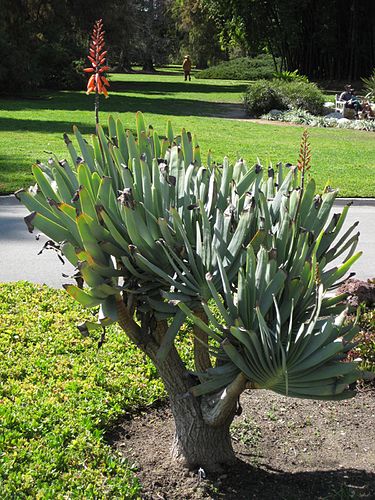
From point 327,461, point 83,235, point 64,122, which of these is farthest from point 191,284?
point 64,122

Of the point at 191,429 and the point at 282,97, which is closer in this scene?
the point at 191,429

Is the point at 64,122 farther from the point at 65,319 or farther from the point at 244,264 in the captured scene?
the point at 244,264

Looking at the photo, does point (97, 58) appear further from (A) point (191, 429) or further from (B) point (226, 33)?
(B) point (226, 33)

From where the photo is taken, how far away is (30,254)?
9.48 meters

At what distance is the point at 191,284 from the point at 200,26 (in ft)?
222

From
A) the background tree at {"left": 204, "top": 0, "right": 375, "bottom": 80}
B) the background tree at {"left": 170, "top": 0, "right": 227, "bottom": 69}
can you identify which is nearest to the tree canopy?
the background tree at {"left": 204, "top": 0, "right": 375, "bottom": 80}

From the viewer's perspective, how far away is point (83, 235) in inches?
146

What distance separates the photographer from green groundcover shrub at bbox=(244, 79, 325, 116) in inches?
1156

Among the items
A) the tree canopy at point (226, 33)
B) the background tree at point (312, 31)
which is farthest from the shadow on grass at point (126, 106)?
the background tree at point (312, 31)

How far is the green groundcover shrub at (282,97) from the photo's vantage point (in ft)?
96.4

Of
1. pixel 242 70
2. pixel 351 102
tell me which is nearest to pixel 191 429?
pixel 351 102

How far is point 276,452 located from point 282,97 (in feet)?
86.1

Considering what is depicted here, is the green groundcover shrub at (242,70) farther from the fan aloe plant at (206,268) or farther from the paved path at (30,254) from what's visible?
the fan aloe plant at (206,268)

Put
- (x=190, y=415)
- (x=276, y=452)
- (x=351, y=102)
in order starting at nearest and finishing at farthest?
(x=190, y=415)
(x=276, y=452)
(x=351, y=102)
